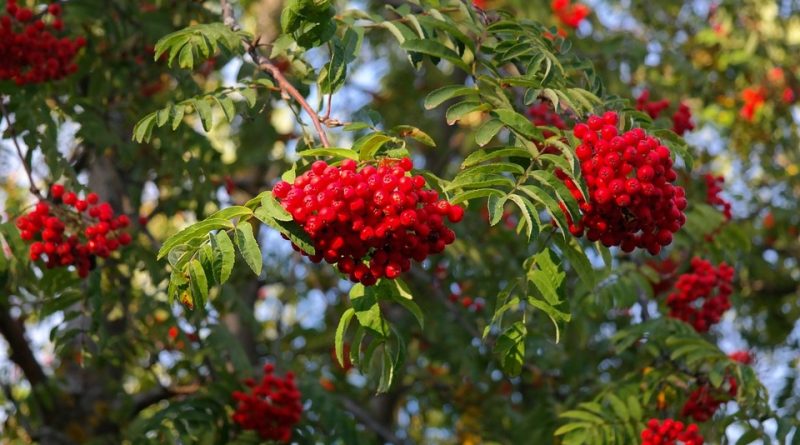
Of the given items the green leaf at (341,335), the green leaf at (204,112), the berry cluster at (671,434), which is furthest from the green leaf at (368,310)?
the berry cluster at (671,434)

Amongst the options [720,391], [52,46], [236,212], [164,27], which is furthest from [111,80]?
[720,391]

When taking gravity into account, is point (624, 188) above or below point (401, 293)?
above

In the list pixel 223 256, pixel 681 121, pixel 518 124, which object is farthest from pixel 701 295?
pixel 223 256

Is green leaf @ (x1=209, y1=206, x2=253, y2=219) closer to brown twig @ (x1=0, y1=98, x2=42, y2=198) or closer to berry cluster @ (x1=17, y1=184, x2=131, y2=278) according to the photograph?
berry cluster @ (x1=17, y1=184, x2=131, y2=278)

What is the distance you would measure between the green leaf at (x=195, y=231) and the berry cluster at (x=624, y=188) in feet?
3.43

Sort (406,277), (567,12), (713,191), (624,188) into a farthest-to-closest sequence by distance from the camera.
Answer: (567,12)
(406,277)
(713,191)
(624,188)

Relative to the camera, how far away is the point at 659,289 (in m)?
5.53

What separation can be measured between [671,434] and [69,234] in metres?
2.55

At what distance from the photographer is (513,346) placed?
3.53 metres

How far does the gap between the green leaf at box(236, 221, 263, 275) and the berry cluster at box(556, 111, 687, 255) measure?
0.96 metres

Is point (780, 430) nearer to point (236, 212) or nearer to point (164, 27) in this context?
point (236, 212)

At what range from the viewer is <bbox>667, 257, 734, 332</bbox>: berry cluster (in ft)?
17.0

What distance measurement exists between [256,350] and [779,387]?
3562 mm

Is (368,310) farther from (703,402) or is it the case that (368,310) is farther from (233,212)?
(703,402)
